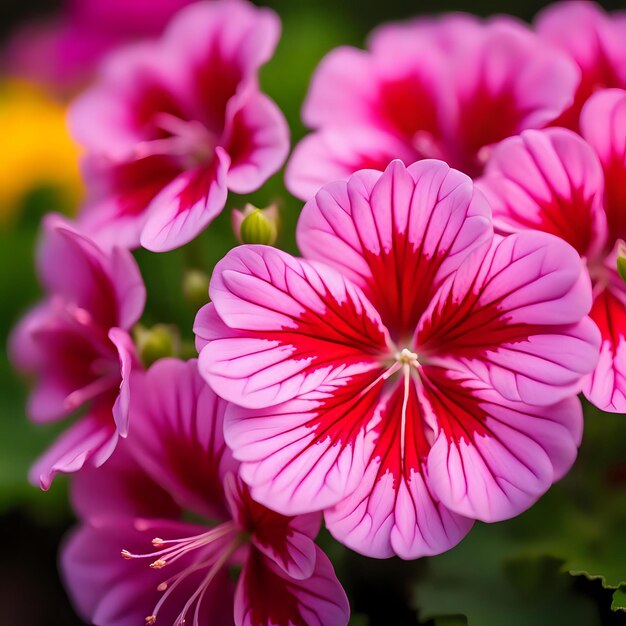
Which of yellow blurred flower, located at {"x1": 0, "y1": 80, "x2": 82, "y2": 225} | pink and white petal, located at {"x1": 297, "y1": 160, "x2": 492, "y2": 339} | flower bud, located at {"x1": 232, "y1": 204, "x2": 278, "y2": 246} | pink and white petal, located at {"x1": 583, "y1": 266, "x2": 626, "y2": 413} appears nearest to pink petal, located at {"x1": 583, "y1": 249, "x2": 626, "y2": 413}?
pink and white petal, located at {"x1": 583, "y1": 266, "x2": 626, "y2": 413}

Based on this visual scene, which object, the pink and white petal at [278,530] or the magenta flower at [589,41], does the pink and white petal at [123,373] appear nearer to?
the pink and white petal at [278,530]

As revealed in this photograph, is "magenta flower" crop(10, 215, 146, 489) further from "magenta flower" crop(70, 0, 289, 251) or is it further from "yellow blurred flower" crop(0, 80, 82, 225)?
"yellow blurred flower" crop(0, 80, 82, 225)

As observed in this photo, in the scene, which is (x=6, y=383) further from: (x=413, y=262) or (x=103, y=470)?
(x=413, y=262)

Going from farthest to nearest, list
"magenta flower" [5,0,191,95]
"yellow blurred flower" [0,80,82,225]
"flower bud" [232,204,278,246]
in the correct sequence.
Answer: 1. "magenta flower" [5,0,191,95]
2. "yellow blurred flower" [0,80,82,225]
3. "flower bud" [232,204,278,246]

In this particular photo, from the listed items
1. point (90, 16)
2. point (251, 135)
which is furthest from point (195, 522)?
point (90, 16)

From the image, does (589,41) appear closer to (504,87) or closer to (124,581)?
(504,87)

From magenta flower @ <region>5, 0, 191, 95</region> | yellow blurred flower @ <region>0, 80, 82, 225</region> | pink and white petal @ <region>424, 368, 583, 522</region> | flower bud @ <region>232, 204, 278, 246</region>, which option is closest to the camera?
pink and white petal @ <region>424, 368, 583, 522</region>

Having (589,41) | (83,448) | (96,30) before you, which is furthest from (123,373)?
(96,30)
